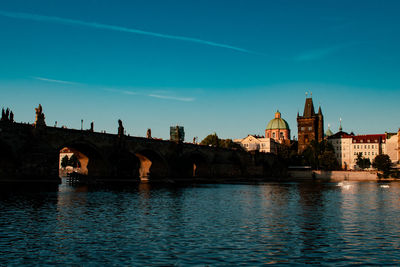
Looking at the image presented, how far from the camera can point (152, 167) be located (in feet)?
318

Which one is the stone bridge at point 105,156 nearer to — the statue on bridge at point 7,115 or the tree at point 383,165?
the statue on bridge at point 7,115

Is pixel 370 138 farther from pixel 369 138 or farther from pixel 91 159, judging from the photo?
pixel 91 159

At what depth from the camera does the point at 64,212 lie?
2998 centimetres

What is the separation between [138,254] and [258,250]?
524 centimetres

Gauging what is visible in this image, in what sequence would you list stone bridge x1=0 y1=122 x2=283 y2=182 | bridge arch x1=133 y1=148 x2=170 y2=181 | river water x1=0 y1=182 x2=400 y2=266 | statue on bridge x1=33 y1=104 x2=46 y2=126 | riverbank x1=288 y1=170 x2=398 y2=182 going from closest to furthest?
river water x1=0 y1=182 x2=400 y2=266 < stone bridge x1=0 y1=122 x2=283 y2=182 < statue on bridge x1=33 y1=104 x2=46 y2=126 < bridge arch x1=133 y1=148 x2=170 y2=181 < riverbank x1=288 y1=170 x2=398 y2=182

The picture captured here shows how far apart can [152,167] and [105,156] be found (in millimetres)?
21909

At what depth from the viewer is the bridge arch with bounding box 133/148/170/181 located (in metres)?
94.9

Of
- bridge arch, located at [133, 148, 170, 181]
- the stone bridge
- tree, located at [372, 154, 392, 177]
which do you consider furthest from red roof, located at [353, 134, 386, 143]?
bridge arch, located at [133, 148, 170, 181]

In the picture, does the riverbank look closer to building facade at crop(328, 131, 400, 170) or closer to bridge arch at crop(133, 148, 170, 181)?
building facade at crop(328, 131, 400, 170)

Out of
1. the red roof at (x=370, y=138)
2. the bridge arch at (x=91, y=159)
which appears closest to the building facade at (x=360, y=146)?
the red roof at (x=370, y=138)

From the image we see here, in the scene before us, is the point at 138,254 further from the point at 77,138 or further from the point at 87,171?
the point at 87,171

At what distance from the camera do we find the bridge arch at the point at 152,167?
9494cm

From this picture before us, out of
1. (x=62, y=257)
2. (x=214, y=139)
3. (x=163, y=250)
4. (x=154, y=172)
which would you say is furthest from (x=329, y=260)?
(x=214, y=139)

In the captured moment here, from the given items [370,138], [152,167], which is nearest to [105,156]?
[152,167]
